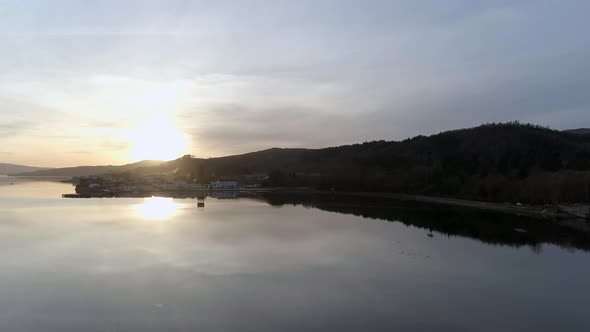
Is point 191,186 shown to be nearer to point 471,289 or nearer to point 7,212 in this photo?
A: point 7,212

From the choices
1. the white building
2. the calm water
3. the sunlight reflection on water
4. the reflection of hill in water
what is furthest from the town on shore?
the reflection of hill in water

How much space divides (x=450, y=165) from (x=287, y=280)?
26958 mm

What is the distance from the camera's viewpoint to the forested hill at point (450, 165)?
77.6 feet

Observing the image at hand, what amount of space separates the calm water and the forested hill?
1067 cm

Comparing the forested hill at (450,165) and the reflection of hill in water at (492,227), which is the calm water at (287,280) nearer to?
the reflection of hill in water at (492,227)

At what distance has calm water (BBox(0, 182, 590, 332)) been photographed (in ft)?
17.6

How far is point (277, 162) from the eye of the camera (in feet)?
209

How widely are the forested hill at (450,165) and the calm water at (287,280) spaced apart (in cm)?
1067

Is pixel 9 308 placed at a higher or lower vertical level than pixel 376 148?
lower

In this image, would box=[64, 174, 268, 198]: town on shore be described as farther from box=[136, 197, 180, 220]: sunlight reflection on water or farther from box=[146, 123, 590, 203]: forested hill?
box=[136, 197, 180, 220]: sunlight reflection on water

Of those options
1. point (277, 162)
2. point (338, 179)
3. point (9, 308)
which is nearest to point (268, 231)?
point (9, 308)

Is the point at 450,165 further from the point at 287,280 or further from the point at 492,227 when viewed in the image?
the point at 287,280

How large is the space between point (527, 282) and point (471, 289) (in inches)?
55.1

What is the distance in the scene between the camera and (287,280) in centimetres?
713
